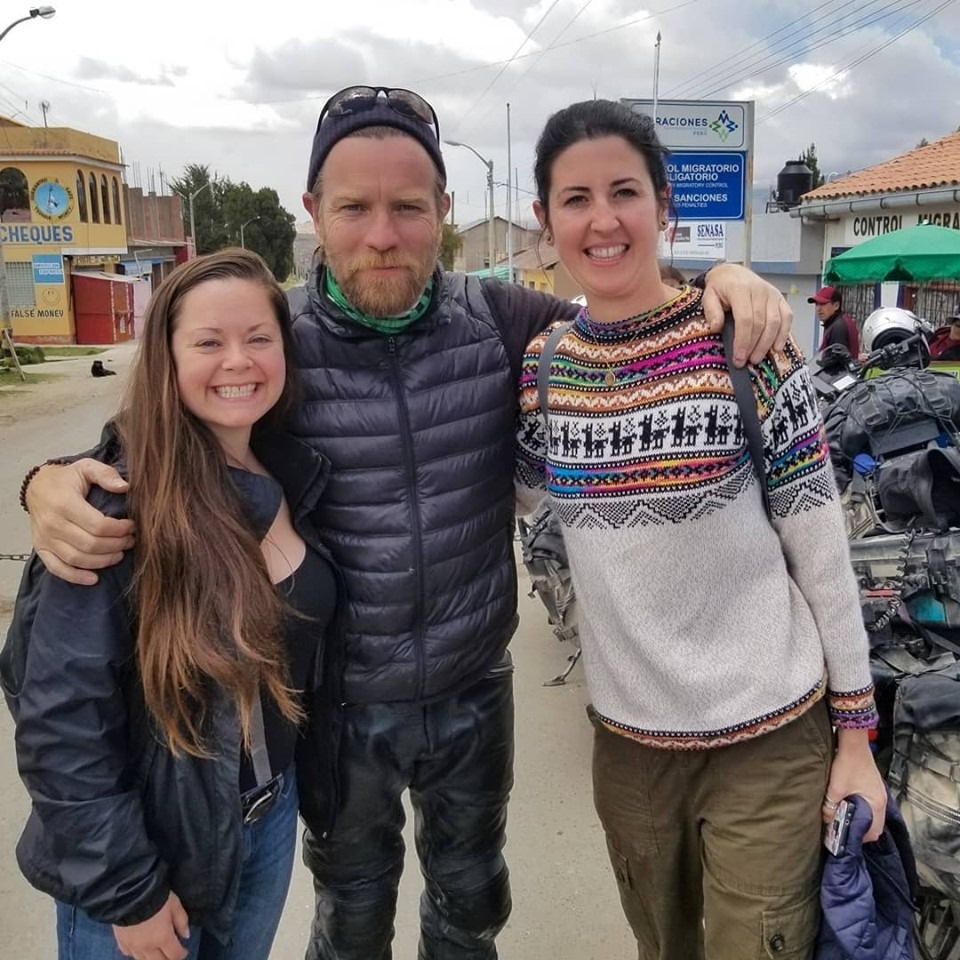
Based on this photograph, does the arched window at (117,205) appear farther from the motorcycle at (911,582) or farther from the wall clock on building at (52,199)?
the motorcycle at (911,582)

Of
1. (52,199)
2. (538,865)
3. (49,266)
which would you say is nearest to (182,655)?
(538,865)

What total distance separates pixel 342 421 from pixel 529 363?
455 millimetres

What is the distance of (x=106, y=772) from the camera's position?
1652mm

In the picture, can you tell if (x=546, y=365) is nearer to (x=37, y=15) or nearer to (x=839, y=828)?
(x=839, y=828)

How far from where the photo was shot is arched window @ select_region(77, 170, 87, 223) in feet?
109

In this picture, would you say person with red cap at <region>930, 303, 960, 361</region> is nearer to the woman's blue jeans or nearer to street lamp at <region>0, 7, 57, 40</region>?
the woman's blue jeans

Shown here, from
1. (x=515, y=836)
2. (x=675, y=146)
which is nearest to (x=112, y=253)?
(x=675, y=146)

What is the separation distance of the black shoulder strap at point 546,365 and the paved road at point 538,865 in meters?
0.91

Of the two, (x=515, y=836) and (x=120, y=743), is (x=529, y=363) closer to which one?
(x=120, y=743)

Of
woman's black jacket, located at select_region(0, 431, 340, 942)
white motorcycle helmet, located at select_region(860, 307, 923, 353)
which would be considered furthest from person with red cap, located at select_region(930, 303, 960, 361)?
woman's black jacket, located at select_region(0, 431, 340, 942)

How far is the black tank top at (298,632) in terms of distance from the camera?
1898 millimetres

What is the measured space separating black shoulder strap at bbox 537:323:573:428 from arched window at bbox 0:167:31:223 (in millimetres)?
35669

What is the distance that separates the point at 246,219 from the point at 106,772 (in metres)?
64.0

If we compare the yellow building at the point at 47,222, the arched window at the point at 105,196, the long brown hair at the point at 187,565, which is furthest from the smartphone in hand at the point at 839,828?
the arched window at the point at 105,196
